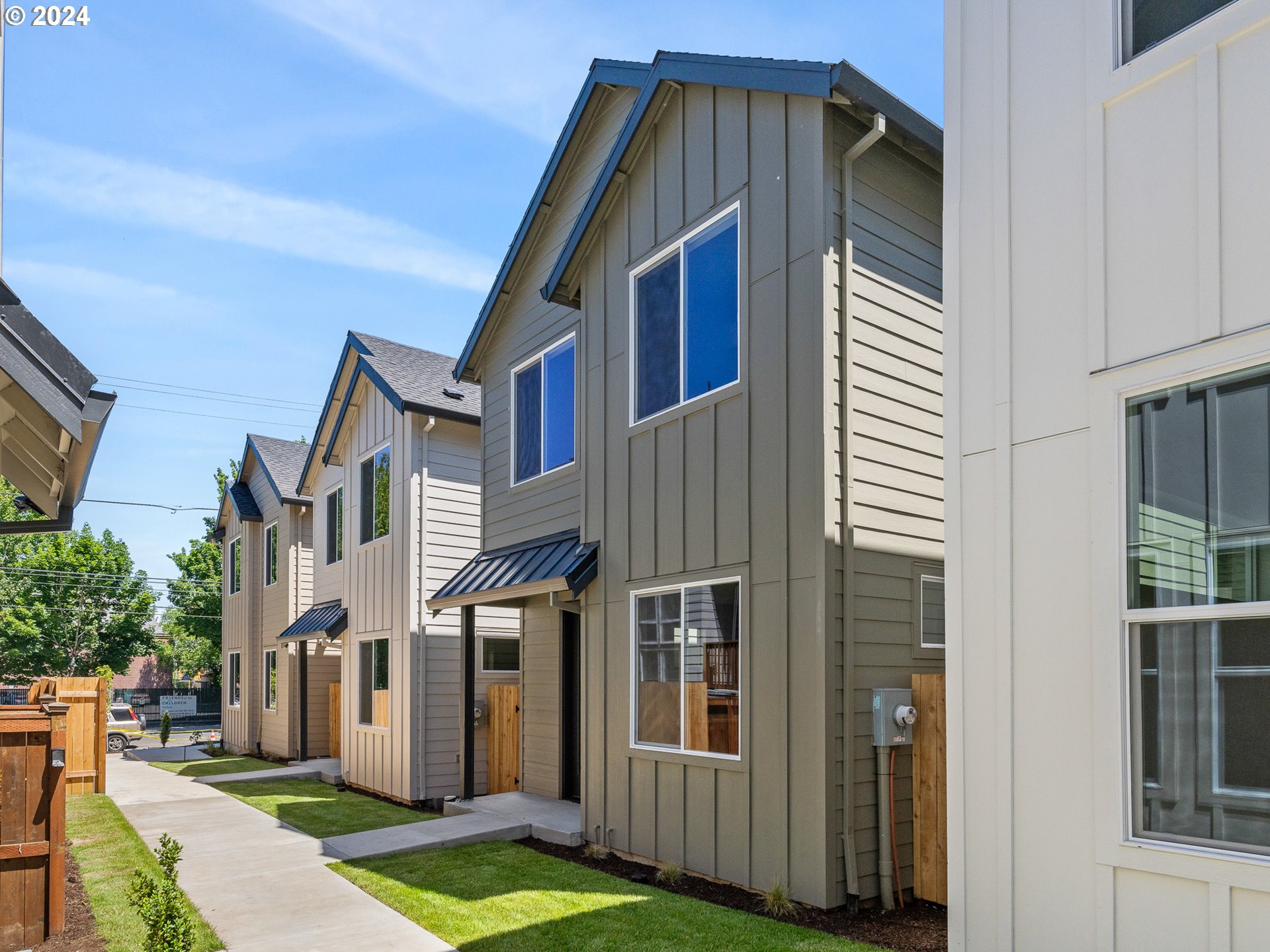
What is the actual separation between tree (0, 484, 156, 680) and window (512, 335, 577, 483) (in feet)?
127

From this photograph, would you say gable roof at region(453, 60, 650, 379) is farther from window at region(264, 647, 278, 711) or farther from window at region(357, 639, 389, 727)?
window at region(264, 647, 278, 711)

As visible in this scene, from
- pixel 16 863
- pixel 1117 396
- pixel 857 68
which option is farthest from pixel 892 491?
pixel 16 863

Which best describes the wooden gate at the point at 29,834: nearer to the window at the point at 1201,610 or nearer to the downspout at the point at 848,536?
the downspout at the point at 848,536

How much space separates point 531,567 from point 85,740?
8422mm

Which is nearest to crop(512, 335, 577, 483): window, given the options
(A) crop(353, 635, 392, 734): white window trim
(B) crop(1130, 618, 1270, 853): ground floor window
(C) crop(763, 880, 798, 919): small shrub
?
(A) crop(353, 635, 392, 734): white window trim

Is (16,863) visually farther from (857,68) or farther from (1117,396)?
(857,68)

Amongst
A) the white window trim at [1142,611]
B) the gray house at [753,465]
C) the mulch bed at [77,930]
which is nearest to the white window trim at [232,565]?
the gray house at [753,465]

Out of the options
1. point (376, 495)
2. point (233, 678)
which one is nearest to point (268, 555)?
point (233, 678)

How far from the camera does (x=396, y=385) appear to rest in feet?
47.3

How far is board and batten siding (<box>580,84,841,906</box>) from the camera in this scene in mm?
7039

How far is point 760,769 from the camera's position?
730 cm

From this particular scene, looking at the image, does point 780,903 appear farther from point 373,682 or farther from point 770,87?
point 373,682

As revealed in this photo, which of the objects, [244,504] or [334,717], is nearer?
[334,717]

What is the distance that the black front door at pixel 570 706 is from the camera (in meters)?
11.5
